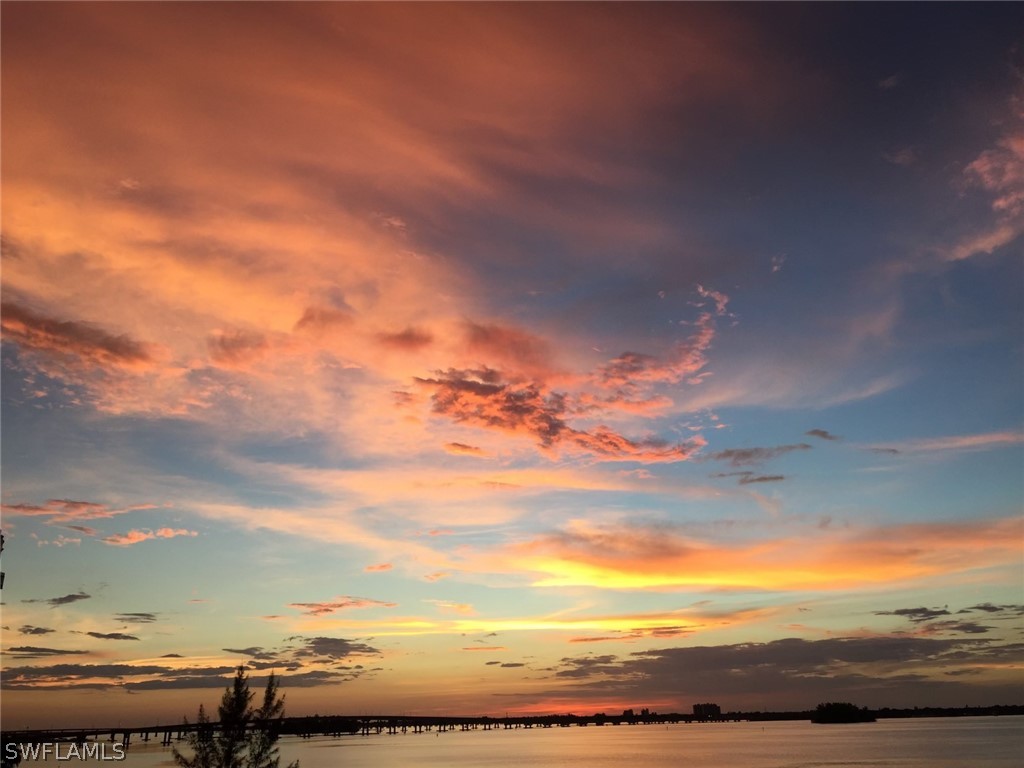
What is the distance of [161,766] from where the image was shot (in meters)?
184

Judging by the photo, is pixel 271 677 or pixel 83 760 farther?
pixel 83 760

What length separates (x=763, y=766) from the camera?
184 meters

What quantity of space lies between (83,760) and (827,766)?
186 m

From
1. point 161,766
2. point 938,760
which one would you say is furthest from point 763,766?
point 161,766

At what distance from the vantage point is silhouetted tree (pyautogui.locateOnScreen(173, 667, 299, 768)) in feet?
188

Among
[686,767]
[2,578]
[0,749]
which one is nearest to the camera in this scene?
[2,578]

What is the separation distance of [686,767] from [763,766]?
70.3 feet

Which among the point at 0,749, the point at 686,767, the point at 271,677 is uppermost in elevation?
the point at 271,677

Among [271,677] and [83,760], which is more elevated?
[271,677]

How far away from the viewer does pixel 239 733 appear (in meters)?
58.5

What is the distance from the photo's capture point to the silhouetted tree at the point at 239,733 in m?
57.4

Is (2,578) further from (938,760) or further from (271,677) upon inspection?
(938,760)

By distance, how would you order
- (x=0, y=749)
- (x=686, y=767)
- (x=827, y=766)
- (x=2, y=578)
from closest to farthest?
(x=2, y=578) → (x=0, y=749) → (x=827, y=766) → (x=686, y=767)

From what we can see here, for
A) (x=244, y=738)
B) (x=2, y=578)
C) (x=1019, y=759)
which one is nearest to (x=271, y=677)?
(x=244, y=738)
